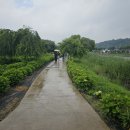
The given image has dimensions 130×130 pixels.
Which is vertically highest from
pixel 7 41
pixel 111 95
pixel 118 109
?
pixel 7 41

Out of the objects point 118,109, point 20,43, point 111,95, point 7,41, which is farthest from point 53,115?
point 7,41

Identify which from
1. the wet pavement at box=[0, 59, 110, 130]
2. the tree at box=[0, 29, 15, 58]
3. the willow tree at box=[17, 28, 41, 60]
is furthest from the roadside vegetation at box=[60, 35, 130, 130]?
the tree at box=[0, 29, 15, 58]

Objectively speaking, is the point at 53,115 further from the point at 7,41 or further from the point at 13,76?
the point at 7,41

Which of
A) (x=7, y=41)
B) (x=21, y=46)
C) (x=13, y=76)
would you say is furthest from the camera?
(x=7, y=41)

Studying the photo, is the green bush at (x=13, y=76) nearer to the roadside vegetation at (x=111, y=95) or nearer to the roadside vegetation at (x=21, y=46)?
the roadside vegetation at (x=111, y=95)

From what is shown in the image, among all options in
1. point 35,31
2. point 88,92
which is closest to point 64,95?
point 88,92

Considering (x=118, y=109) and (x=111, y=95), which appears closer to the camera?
(x=118, y=109)

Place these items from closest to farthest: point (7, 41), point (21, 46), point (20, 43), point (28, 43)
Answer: point (21, 46) < point (28, 43) < point (20, 43) < point (7, 41)

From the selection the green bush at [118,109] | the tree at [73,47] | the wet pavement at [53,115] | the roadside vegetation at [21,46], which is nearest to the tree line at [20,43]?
the roadside vegetation at [21,46]

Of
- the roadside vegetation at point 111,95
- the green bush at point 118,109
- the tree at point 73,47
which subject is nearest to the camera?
the green bush at point 118,109

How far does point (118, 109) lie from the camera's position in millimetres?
7047

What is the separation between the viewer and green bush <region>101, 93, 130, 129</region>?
6656 mm

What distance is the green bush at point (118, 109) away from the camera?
6.66 metres

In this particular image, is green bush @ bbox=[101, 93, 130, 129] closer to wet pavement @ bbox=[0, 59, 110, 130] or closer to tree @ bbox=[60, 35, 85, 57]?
wet pavement @ bbox=[0, 59, 110, 130]
